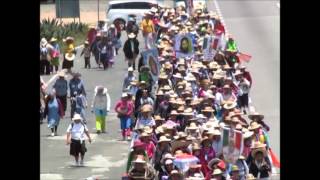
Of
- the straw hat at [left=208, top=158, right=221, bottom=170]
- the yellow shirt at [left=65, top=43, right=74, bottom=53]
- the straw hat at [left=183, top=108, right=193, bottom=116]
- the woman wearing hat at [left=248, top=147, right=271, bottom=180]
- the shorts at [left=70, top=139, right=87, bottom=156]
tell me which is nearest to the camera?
the straw hat at [left=208, top=158, right=221, bottom=170]

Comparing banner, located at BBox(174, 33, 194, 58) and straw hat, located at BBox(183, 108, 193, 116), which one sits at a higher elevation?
banner, located at BBox(174, 33, 194, 58)

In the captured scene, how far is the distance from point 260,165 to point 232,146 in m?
0.62

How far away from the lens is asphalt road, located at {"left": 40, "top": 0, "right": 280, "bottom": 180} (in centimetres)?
2095

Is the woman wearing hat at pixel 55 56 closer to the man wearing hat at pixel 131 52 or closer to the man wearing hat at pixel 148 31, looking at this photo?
the man wearing hat at pixel 131 52

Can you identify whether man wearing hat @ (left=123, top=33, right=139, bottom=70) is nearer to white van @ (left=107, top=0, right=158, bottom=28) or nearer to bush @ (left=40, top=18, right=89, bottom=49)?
bush @ (left=40, top=18, right=89, bottom=49)

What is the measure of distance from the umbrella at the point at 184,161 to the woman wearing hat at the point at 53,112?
424 inches

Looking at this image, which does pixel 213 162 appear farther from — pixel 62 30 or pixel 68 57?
pixel 62 30

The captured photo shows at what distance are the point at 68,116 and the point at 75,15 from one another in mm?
14303

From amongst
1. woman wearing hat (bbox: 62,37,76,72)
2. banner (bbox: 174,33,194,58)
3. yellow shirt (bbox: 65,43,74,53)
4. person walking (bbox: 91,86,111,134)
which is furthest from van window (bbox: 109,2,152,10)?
person walking (bbox: 91,86,111,134)

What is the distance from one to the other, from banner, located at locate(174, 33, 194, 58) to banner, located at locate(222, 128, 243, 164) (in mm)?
11099

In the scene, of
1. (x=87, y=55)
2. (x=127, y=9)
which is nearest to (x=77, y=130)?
(x=87, y=55)

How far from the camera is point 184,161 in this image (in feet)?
44.8

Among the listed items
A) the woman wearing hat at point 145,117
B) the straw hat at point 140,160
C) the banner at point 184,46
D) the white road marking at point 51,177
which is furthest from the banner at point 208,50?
the straw hat at point 140,160
